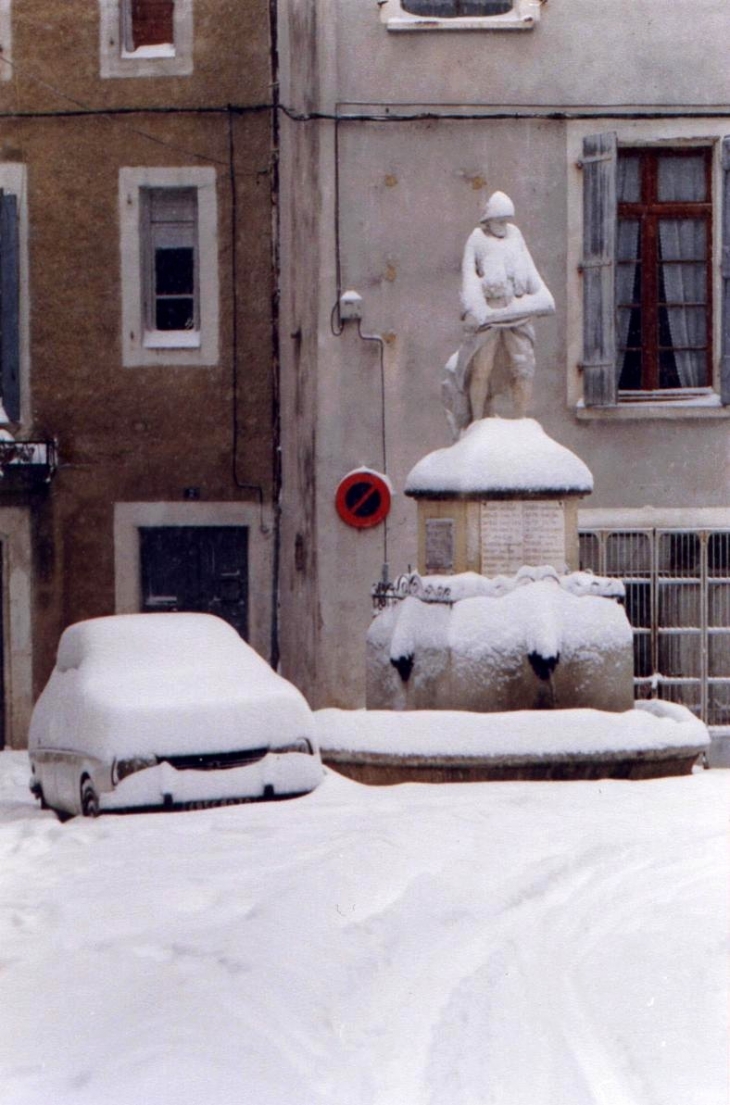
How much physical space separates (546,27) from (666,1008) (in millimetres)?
10996

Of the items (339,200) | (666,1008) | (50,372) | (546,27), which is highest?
(546,27)

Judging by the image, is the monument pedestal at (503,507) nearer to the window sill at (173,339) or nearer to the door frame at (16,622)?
the window sill at (173,339)

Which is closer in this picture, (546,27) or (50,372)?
(546,27)

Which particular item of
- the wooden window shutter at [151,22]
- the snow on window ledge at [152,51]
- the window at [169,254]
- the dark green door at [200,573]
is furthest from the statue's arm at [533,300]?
the wooden window shutter at [151,22]

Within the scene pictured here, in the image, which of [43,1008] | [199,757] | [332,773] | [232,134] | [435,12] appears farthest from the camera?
[232,134]

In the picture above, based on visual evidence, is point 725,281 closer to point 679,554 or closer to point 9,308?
point 679,554

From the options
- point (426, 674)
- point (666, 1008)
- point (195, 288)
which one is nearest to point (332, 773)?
point (426, 674)

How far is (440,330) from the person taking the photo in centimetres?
1484

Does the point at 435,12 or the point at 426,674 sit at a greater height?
the point at 435,12

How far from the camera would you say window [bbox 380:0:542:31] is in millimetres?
14648

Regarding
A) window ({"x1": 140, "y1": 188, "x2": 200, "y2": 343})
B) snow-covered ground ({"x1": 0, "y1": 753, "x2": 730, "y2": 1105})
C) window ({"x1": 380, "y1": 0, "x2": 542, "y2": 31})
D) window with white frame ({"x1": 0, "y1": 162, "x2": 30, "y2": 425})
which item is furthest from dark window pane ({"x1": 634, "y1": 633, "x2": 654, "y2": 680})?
window with white frame ({"x1": 0, "y1": 162, "x2": 30, "y2": 425})

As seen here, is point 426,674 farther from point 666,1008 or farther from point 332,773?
point 666,1008

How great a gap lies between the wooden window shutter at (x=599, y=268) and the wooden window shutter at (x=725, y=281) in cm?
86

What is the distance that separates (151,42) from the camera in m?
16.0
